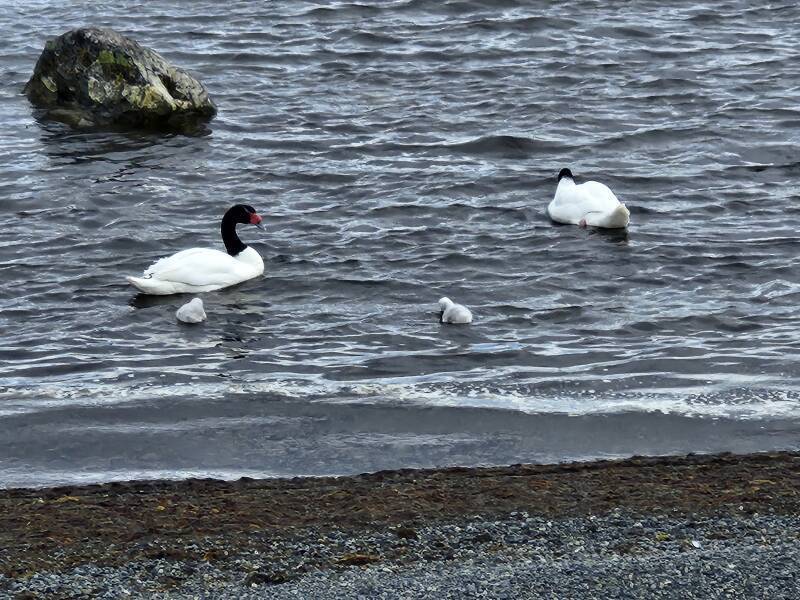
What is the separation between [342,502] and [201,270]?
5.92 meters

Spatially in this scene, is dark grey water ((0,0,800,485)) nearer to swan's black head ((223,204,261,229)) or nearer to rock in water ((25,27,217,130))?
swan's black head ((223,204,261,229))

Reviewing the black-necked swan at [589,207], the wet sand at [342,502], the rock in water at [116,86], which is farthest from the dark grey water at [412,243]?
the wet sand at [342,502]

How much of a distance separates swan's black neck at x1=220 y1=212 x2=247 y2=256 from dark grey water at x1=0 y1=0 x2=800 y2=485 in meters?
0.35

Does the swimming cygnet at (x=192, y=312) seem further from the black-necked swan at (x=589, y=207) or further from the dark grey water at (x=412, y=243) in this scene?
the black-necked swan at (x=589, y=207)

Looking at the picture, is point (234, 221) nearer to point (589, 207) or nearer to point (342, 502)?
point (589, 207)

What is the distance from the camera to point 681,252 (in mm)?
14328

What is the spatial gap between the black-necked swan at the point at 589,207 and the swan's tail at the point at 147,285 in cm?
423

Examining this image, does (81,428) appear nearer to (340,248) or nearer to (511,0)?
(340,248)

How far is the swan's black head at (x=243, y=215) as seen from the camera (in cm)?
1473

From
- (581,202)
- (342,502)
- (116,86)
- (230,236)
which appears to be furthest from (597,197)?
(342,502)

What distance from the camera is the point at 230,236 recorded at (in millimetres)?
14672

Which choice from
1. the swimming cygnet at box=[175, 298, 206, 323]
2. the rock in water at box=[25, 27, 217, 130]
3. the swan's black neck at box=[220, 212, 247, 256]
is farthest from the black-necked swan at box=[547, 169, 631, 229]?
the rock in water at box=[25, 27, 217, 130]

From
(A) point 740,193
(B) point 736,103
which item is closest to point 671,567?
(A) point 740,193

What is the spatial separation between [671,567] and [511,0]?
18.9 meters
